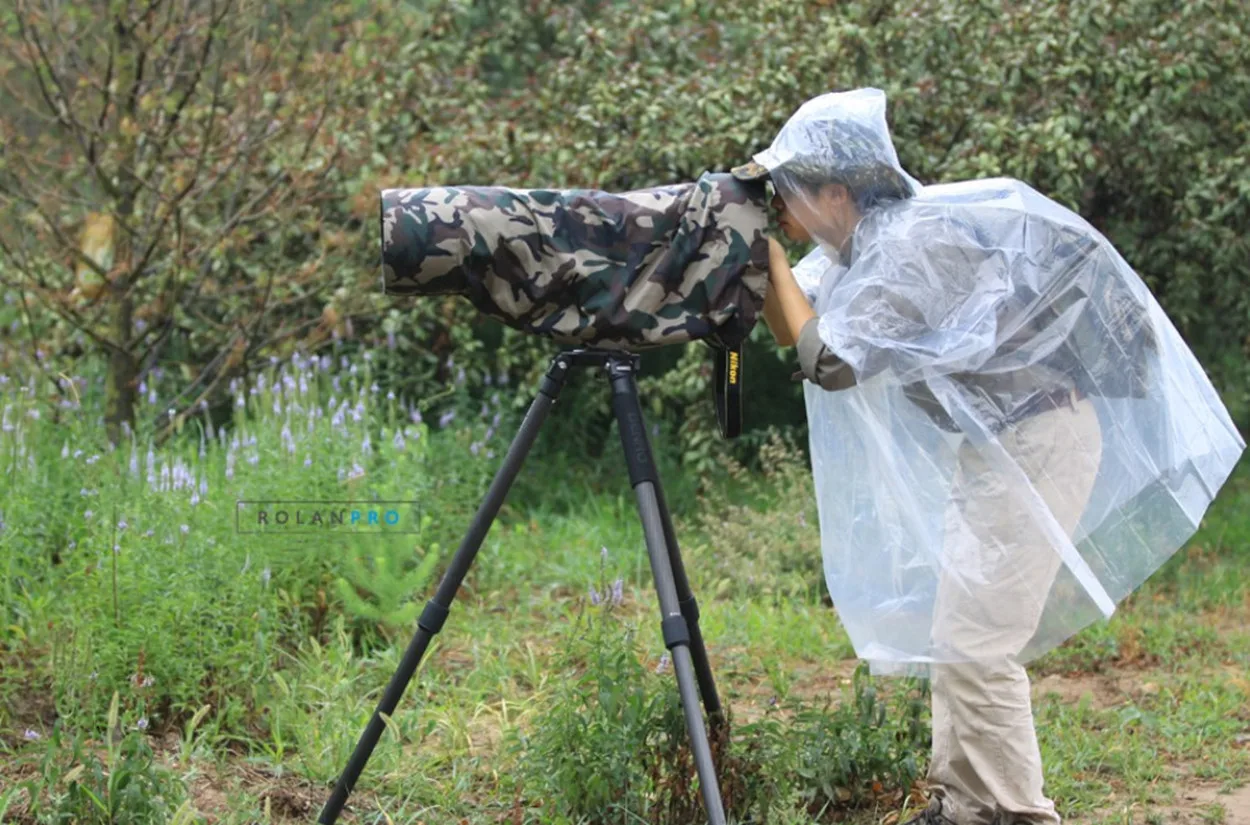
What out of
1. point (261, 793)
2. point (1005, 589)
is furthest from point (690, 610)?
point (261, 793)

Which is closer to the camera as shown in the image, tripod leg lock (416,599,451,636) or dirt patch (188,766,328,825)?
tripod leg lock (416,599,451,636)

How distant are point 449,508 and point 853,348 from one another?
8.81 ft

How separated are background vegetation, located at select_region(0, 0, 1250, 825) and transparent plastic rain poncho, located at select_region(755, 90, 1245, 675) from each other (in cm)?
52

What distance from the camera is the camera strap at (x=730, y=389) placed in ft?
10.2

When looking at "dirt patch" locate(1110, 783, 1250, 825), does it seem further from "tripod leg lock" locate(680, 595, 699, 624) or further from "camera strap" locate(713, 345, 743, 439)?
"camera strap" locate(713, 345, 743, 439)

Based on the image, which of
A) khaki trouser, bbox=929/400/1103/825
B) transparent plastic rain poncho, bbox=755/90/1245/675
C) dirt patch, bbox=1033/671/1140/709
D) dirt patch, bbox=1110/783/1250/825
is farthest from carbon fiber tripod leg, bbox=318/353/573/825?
dirt patch, bbox=1033/671/1140/709

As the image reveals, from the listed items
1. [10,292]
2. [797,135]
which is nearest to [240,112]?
[10,292]

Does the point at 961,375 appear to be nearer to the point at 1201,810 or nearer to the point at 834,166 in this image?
the point at 834,166

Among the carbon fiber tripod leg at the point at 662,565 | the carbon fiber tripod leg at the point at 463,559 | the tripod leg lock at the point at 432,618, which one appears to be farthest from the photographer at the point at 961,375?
the tripod leg lock at the point at 432,618

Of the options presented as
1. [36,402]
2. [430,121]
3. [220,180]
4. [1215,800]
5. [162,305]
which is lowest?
[1215,800]

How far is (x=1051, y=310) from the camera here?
311 centimetres

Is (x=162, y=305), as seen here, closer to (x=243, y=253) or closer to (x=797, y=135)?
(x=243, y=253)

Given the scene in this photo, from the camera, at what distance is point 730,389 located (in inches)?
122

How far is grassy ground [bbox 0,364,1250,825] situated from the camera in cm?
329
